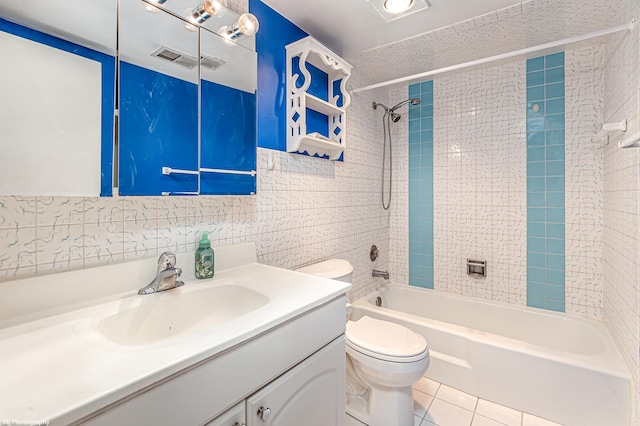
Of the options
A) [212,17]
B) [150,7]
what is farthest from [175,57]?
[212,17]

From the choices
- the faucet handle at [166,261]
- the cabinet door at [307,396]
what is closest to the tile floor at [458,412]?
the cabinet door at [307,396]

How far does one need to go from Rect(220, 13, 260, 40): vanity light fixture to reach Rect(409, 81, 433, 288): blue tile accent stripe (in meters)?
1.85

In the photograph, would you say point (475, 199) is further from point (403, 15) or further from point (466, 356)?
point (403, 15)

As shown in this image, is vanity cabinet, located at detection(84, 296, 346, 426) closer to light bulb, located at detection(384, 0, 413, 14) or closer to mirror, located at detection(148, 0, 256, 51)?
mirror, located at detection(148, 0, 256, 51)

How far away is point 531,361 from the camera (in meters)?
A: 1.62

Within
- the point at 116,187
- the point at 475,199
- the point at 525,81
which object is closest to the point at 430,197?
the point at 475,199

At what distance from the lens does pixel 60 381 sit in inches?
20.7

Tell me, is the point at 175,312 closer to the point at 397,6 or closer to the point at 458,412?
the point at 458,412

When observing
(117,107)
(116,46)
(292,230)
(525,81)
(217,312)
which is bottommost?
(217,312)

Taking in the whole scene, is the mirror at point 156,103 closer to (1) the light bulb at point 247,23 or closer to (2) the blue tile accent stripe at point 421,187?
(1) the light bulb at point 247,23

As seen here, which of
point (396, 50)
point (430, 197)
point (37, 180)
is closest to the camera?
point (37, 180)

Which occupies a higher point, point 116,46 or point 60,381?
point 116,46

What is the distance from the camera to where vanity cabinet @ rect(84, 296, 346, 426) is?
577 mm

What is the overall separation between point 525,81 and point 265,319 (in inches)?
101
